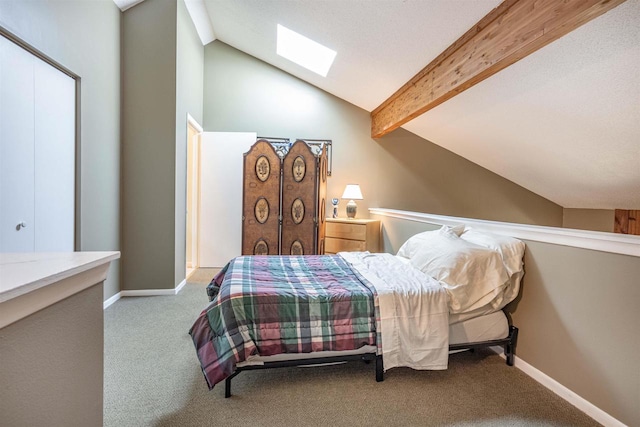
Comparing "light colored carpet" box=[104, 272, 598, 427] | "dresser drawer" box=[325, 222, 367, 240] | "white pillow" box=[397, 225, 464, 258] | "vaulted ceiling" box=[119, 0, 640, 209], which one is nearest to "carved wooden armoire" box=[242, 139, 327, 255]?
"dresser drawer" box=[325, 222, 367, 240]

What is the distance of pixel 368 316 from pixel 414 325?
0.92 ft

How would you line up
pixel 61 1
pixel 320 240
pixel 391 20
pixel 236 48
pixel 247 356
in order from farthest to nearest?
pixel 236 48
pixel 320 240
pixel 391 20
pixel 61 1
pixel 247 356

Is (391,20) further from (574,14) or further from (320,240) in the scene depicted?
(320,240)

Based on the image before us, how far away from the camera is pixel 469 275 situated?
2.08m

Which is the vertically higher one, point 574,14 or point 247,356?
point 574,14

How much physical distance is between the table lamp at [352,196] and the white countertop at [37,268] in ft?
12.8

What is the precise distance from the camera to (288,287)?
81.1 inches

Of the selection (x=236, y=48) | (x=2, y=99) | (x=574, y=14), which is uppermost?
(x=236, y=48)

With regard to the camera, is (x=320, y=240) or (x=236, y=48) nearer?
Answer: (x=320, y=240)

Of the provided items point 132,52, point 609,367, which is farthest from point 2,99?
point 609,367

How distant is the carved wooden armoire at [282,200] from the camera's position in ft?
14.1

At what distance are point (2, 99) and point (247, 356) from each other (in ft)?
7.11

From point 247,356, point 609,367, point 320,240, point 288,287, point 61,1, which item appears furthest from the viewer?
point 320,240

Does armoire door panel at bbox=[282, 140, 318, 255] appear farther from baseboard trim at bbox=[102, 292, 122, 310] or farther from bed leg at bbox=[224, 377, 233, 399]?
bed leg at bbox=[224, 377, 233, 399]
